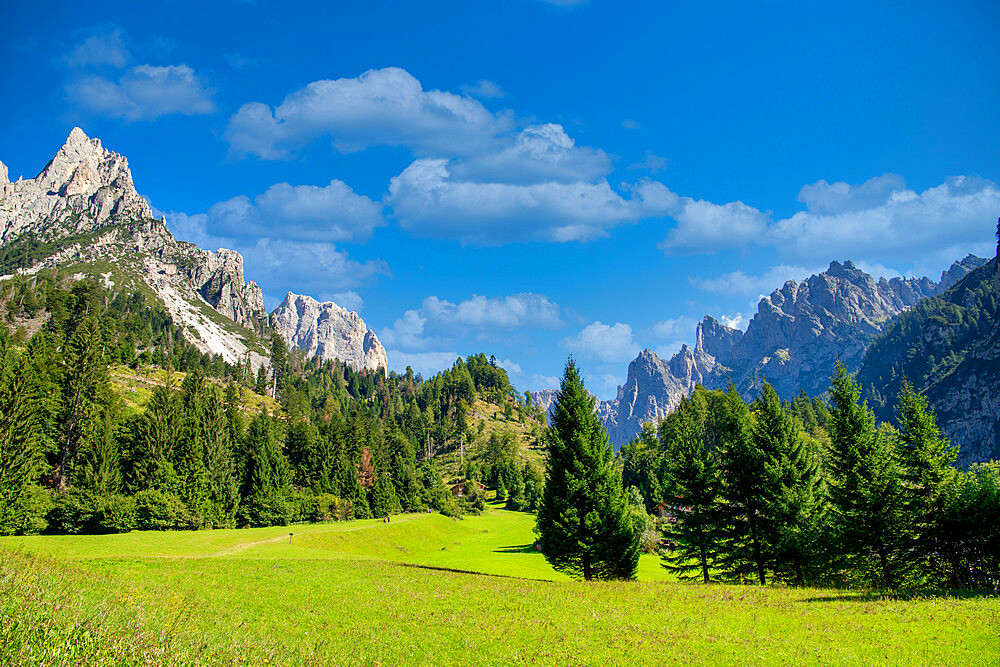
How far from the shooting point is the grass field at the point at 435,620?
983 centimetres

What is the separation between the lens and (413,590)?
25.0 metres

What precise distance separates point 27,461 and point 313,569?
39.5m

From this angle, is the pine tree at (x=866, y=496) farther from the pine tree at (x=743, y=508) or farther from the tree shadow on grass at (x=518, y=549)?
the tree shadow on grass at (x=518, y=549)

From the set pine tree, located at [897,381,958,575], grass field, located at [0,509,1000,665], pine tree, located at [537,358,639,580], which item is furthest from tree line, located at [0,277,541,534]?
pine tree, located at [897,381,958,575]

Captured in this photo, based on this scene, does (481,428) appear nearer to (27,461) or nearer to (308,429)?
(308,429)

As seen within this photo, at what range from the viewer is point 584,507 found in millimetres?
29484

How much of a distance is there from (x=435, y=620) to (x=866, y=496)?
25.7 meters

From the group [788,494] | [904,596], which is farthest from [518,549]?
[904,596]

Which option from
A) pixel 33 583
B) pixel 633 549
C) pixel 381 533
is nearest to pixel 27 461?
pixel 381 533

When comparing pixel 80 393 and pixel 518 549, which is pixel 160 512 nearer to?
pixel 80 393

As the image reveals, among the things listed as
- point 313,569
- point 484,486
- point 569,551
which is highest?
point 569,551

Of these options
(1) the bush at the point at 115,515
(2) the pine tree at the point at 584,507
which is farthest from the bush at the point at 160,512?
(2) the pine tree at the point at 584,507

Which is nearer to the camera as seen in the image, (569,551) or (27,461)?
(569,551)

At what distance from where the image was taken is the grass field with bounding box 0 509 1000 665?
32.2 feet
